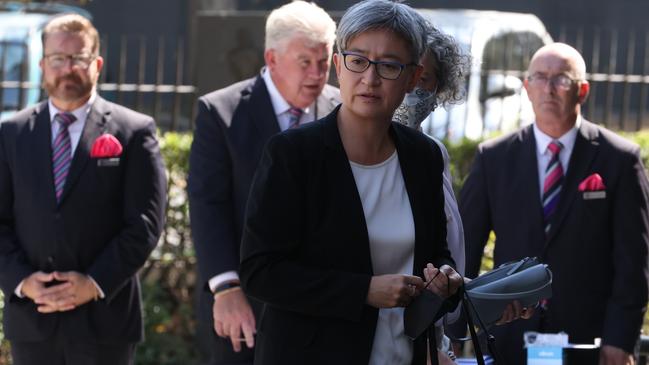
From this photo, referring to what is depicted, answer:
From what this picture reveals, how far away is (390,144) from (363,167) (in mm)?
168

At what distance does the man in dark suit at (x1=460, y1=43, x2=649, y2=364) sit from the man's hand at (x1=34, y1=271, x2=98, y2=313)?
176 cm

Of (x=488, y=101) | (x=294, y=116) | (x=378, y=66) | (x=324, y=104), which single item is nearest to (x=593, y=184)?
(x=324, y=104)

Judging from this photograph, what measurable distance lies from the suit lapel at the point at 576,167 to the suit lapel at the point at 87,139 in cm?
217

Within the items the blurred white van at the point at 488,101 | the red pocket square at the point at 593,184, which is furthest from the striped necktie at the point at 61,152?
the blurred white van at the point at 488,101

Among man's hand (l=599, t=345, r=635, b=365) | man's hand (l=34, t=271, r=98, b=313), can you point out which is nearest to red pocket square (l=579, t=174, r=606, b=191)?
man's hand (l=599, t=345, r=635, b=365)

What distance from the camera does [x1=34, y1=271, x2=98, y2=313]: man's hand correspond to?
5754 mm

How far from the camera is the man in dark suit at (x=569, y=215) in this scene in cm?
582

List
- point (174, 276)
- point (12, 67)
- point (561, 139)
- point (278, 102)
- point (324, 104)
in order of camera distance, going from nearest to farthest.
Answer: point (278, 102) < point (324, 104) < point (561, 139) < point (174, 276) < point (12, 67)

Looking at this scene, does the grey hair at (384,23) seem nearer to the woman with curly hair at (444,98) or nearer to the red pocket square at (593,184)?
the woman with curly hair at (444,98)

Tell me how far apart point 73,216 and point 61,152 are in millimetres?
326

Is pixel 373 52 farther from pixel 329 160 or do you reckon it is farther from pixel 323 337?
pixel 323 337

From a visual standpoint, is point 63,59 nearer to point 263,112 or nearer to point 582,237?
point 263,112

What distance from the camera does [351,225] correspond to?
3.59 meters

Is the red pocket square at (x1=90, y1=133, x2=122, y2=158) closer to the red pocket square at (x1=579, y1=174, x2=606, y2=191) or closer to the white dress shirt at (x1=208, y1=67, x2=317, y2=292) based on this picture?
A: the white dress shirt at (x1=208, y1=67, x2=317, y2=292)
